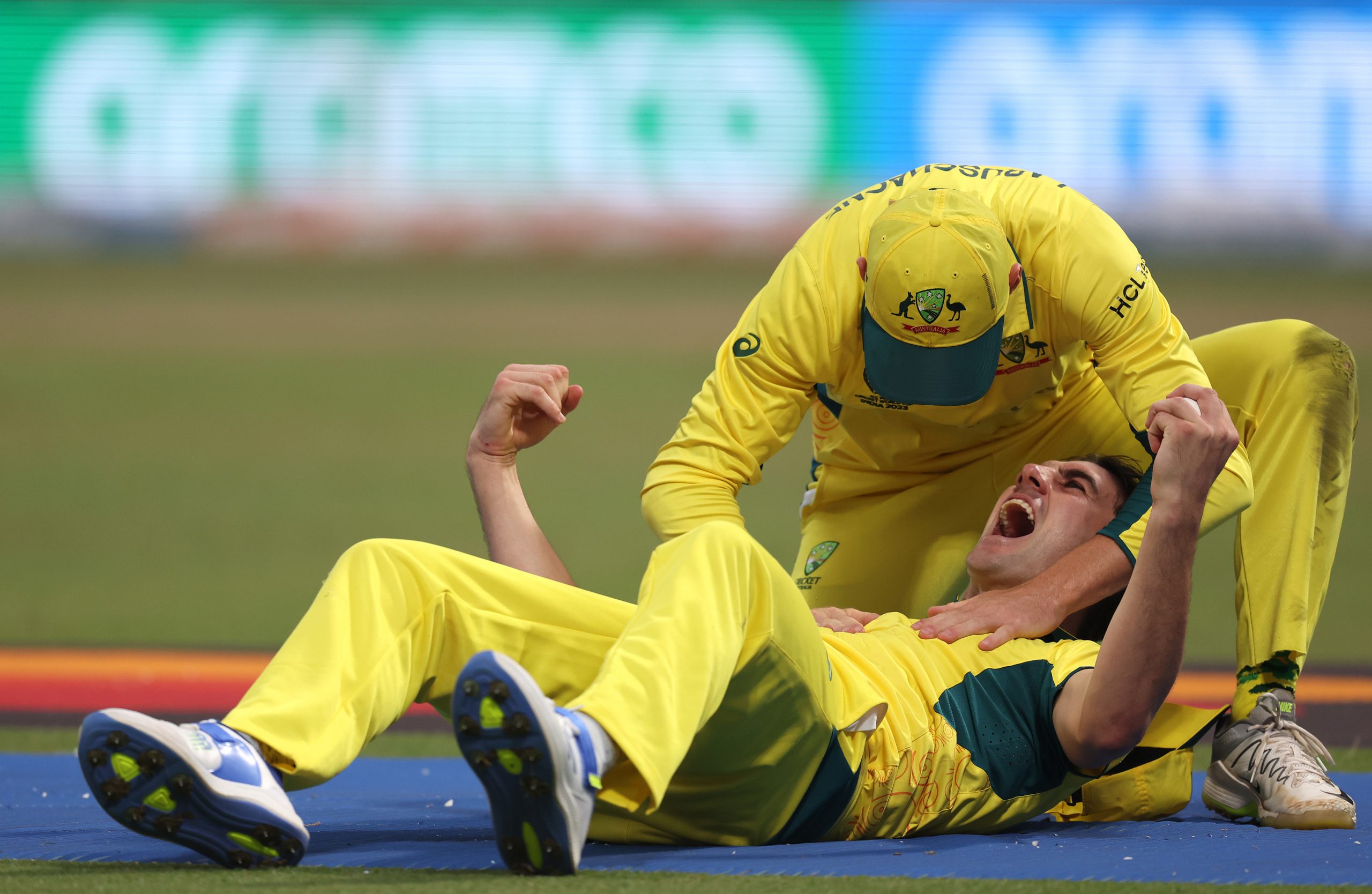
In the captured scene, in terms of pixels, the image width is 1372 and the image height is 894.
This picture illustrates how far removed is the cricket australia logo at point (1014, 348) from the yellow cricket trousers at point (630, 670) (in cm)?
95

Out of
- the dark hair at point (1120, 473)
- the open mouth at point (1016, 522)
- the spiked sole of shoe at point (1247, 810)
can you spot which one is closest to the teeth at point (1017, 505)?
the open mouth at point (1016, 522)

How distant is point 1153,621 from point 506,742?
0.84 meters

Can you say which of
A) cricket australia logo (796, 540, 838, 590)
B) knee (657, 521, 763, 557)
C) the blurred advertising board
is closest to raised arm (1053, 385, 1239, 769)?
knee (657, 521, 763, 557)

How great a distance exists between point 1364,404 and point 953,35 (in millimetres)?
3439

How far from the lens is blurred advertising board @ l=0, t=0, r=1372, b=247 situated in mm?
9406

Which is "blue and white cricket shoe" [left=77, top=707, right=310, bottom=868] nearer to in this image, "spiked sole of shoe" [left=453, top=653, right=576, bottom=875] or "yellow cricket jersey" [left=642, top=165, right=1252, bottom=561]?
"spiked sole of shoe" [left=453, top=653, right=576, bottom=875]

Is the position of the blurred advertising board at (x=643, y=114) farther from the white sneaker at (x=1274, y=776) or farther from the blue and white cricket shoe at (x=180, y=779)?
the blue and white cricket shoe at (x=180, y=779)

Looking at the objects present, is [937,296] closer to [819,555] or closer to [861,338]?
[861,338]

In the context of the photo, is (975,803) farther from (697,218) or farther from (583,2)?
(583,2)

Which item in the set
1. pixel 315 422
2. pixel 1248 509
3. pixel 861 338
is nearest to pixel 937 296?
pixel 861 338

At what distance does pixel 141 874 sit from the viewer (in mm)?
1858

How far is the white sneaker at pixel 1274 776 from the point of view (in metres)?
2.34

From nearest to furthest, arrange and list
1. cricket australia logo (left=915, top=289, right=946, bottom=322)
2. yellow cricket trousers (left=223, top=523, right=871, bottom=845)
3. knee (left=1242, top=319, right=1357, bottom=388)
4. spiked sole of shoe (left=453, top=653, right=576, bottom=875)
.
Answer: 1. spiked sole of shoe (left=453, top=653, right=576, bottom=875)
2. yellow cricket trousers (left=223, top=523, right=871, bottom=845)
3. cricket australia logo (left=915, top=289, right=946, bottom=322)
4. knee (left=1242, top=319, right=1357, bottom=388)

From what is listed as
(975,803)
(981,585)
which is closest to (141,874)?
(975,803)
